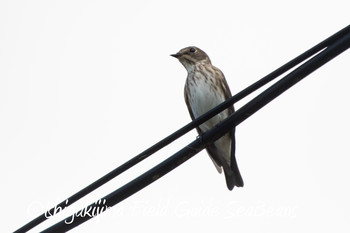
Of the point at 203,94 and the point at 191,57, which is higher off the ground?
the point at 191,57

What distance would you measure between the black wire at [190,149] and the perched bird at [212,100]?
12.4ft

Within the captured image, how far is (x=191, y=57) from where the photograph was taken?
9.30 m

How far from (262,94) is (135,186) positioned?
112cm

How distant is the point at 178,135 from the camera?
461 cm

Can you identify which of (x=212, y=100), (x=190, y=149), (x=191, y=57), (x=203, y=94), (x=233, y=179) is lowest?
(x=190, y=149)

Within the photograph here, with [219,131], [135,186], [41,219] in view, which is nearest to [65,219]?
[41,219]

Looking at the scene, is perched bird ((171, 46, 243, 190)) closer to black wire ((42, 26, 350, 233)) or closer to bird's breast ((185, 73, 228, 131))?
bird's breast ((185, 73, 228, 131))

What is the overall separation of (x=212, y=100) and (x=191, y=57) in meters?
1.06

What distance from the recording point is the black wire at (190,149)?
4.14m

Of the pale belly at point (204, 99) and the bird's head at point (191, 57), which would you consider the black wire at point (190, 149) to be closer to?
the pale belly at point (204, 99)

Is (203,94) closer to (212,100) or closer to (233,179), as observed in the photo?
(212,100)

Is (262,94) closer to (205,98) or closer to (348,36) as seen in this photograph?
(348,36)

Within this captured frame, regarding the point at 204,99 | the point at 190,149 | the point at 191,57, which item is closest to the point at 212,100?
the point at 204,99

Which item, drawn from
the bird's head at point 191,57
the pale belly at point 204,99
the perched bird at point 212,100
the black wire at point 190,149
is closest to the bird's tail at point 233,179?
the perched bird at point 212,100
